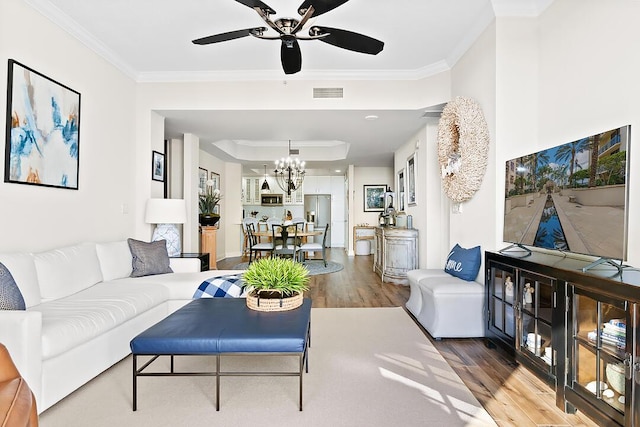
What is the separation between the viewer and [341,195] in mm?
11531

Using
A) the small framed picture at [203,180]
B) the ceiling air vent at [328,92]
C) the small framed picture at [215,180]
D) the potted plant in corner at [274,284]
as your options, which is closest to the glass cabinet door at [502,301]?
the potted plant in corner at [274,284]

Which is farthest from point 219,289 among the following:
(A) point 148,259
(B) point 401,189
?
(B) point 401,189

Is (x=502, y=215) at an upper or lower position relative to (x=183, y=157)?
lower

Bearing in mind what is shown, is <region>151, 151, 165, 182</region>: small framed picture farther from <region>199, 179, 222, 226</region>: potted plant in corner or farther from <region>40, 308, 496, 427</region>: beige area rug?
<region>40, 308, 496, 427</region>: beige area rug

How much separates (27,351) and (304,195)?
9.77m

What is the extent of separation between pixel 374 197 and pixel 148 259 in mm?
6884

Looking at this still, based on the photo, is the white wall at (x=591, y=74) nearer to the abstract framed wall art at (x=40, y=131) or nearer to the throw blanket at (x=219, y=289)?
the throw blanket at (x=219, y=289)

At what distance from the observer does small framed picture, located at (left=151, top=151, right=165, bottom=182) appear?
4783 mm

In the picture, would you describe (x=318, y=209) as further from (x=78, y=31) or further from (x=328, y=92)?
(x=78, y=31)

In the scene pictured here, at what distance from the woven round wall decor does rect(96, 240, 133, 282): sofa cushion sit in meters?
3.55

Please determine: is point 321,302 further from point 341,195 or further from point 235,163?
point 341,195

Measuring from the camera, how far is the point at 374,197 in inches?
389

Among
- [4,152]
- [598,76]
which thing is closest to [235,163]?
[4,152]

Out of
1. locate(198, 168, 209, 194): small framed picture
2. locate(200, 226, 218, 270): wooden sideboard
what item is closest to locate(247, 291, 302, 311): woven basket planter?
locate(200, 226, 218, 270): wooden sideboard
